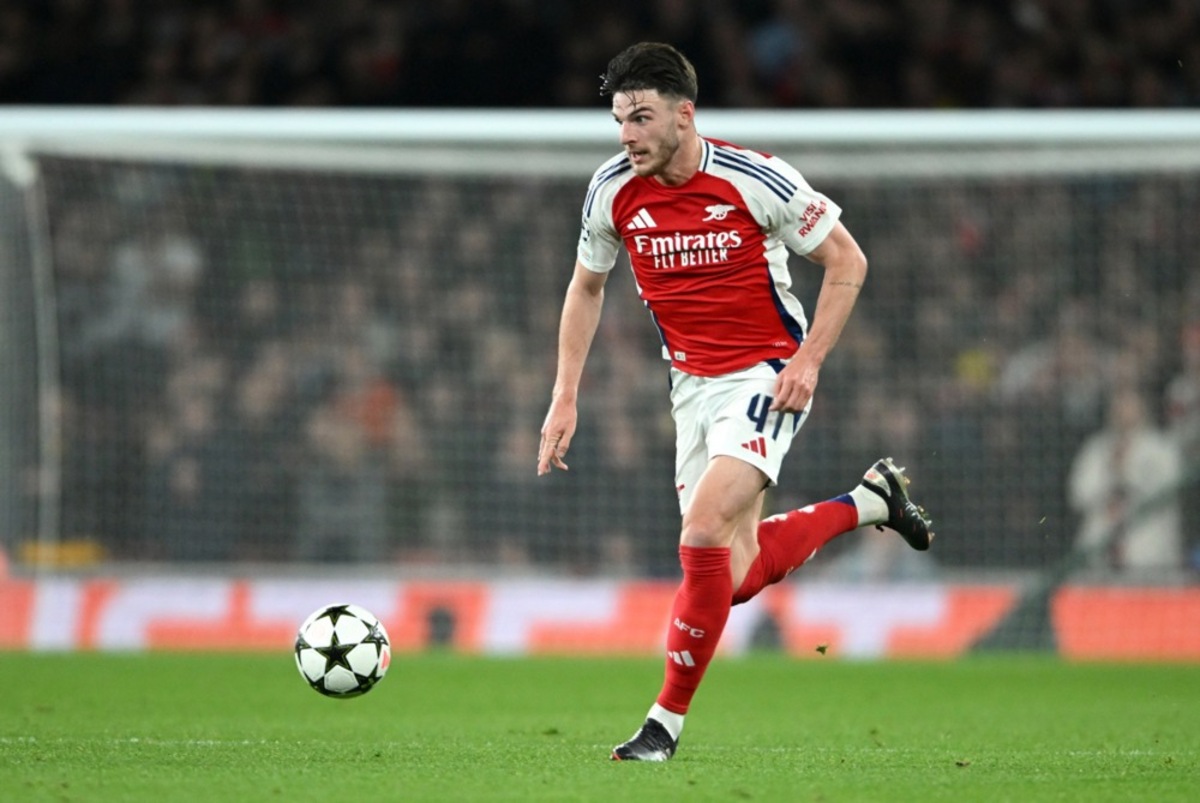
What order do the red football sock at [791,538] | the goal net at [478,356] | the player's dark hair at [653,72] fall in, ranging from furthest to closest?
the goal net at [478,356] → the red football sock at [791,538] → the player's dark hair at [653,72]

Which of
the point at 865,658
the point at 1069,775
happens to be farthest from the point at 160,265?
the point at 1069,775

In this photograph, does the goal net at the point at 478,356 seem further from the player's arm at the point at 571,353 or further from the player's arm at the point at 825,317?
the player's arm at the point at 825,317

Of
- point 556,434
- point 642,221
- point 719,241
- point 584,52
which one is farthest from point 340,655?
point 584,52

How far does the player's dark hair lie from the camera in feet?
18.7

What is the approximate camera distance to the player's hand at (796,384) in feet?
18.5

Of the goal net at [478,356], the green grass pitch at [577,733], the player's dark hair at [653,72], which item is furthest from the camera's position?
the goal net at [478,356]

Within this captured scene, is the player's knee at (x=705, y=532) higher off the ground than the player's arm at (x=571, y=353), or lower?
lower

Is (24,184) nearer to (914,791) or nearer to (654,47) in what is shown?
(654,47)

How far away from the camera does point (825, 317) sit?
5.74m

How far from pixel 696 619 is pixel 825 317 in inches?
40.5

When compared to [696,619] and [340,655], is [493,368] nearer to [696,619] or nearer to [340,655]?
[340,655]

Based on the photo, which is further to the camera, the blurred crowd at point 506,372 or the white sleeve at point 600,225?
the blurred crowd at point 506,372

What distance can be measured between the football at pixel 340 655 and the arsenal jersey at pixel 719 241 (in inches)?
59.2

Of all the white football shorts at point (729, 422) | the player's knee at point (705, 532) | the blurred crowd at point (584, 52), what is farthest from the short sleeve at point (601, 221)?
the blurred crowd at point (584, 52)
